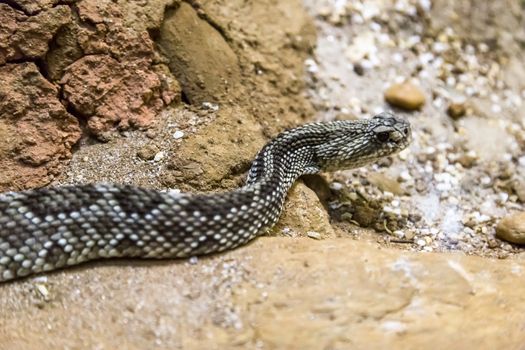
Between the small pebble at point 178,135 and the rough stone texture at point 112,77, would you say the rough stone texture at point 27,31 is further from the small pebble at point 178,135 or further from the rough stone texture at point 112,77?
the small pebble at point 178,135

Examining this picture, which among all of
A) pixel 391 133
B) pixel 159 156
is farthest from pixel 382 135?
pixel 159 156

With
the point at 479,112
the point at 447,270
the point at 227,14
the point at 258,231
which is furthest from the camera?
the point at 479,112

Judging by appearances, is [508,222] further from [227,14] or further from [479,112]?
[227,14]

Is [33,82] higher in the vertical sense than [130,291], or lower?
higher

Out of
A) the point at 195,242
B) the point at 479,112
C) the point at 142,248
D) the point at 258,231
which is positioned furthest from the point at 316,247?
the point at 479,112

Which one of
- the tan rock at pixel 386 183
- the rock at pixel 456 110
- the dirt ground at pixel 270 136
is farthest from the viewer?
the rock at pixel 456 110

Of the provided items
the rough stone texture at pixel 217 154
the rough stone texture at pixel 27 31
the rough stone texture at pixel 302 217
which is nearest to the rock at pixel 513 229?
the rough stone texture at pixel 302 217

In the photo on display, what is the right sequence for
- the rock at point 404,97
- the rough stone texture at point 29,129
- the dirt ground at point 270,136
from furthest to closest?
the rock at point 404,97, the rough stone texture at point 29,129, the dirt ground at point 270,136

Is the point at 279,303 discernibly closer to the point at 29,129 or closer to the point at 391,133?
the point at 391,133
